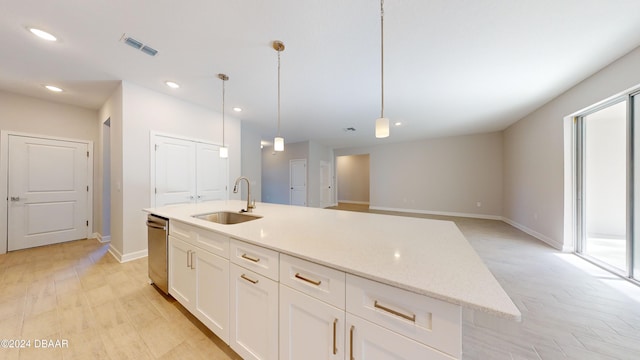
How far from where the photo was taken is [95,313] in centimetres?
188

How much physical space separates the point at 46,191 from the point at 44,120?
4.08ft

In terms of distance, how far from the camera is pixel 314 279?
1.00 m

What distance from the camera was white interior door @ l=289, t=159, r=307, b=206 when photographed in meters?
7.44

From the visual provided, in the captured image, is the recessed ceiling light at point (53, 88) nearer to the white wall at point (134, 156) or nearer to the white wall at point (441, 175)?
the white wall at point (134, 156)

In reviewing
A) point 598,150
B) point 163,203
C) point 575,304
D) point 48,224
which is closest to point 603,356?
point 575,304

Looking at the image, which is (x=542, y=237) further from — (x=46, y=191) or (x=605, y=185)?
(x=46, y=191)

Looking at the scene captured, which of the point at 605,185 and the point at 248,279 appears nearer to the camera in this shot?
the point at 248,279

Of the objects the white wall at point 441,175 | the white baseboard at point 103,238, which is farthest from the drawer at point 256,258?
the white wall at point 441,175

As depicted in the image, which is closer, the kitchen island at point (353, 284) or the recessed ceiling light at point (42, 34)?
the kitchen island at point (353, 284)

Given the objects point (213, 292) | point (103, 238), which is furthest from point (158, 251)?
point (103, 238)

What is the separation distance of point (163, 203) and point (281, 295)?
3.30 metres

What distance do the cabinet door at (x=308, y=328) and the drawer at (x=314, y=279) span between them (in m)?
0.03

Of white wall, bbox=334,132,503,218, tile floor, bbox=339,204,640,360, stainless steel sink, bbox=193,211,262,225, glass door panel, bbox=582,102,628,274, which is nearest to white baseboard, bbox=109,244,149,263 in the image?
stainless steel sink, bbox=193,211,262,225

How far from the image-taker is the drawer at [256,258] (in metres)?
1.15
